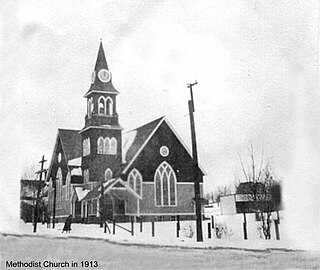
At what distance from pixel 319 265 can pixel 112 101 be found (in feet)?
1.80

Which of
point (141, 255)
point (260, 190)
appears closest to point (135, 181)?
point (141, 255)

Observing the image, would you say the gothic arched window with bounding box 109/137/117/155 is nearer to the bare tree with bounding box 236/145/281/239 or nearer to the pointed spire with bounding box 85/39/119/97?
the pointed spire with bounding box 85/39/119/97

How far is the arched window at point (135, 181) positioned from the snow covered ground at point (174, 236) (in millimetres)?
71

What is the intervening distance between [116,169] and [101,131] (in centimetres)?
9

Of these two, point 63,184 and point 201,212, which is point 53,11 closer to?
point 63,184

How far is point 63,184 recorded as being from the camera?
0.95 metres

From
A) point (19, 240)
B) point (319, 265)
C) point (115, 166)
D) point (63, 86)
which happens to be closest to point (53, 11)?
point (63, 86)

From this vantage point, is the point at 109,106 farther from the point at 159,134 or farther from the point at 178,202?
the point at 178,202

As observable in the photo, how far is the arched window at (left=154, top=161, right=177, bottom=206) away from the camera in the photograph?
918 mm

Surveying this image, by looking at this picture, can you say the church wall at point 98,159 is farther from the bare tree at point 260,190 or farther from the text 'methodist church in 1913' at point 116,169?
the bare tree at point 260,190

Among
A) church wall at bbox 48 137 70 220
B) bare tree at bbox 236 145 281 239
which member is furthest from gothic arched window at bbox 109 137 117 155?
bare tree at bbox 236 145 281 239

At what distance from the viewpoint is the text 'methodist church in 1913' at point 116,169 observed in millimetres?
915

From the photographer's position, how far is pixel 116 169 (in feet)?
3.03

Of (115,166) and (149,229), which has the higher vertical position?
(115,166)
